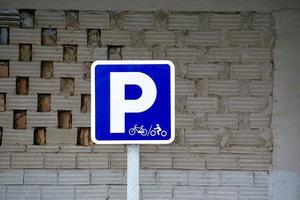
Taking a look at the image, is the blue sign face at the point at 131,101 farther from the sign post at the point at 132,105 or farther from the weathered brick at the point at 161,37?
the weathered brick at the point at 161,37

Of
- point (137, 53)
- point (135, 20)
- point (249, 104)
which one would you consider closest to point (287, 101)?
point (249, 104)

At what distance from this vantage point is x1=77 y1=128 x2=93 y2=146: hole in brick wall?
15.0ft

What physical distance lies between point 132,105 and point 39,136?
243cm

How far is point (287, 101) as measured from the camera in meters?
4.59

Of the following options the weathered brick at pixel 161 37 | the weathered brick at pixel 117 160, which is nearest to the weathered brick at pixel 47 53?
the weathered brick at pixel 161 37

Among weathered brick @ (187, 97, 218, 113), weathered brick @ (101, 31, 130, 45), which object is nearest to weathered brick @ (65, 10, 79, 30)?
weathered brick @ (101, 31, 130, 45)

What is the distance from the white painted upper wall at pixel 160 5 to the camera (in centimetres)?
455

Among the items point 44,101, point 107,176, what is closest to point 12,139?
point 44,101

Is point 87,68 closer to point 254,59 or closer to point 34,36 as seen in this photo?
point 34,36

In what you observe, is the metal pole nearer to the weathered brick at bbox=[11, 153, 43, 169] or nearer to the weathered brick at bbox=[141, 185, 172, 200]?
the weathered brick at bbox=[141, 185, 172, 200]

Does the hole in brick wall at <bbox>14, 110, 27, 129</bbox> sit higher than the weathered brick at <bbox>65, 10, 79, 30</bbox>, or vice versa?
the weathered brick at <bbox>65, 10, 79, 30</bbox>

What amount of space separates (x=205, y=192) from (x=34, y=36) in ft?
7.21

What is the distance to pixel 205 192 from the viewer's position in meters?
4.61

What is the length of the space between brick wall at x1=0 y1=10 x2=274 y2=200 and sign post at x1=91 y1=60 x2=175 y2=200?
2.19 metres
